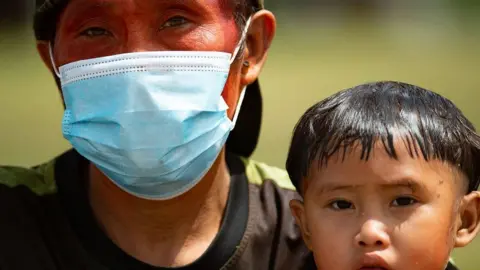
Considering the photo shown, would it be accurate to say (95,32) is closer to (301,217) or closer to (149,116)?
(149,116)

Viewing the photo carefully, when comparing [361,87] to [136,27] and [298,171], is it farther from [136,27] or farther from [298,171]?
[136,27]

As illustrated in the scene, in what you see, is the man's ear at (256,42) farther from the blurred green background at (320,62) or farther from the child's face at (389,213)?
the blurred green background at (320,62)

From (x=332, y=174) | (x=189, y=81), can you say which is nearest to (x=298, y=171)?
(x=332, y=174)

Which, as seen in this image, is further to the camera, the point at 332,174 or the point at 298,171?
the point at 298,171

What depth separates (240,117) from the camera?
3.67 metres

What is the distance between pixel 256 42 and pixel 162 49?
459 millimetres

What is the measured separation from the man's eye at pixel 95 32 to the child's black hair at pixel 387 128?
625 millimetres

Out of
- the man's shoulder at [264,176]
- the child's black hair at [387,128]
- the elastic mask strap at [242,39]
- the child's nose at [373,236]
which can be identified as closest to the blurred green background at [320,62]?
the man's shoulder at [264,176]

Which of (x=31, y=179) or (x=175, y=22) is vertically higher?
(x=175, y=22)

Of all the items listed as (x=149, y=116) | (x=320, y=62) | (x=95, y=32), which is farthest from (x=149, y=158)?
(x=320, y=62)

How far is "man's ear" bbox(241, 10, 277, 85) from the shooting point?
3.36m

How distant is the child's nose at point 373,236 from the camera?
270 cm

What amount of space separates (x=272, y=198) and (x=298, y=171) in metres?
0.40

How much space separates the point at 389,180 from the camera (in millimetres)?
2742
